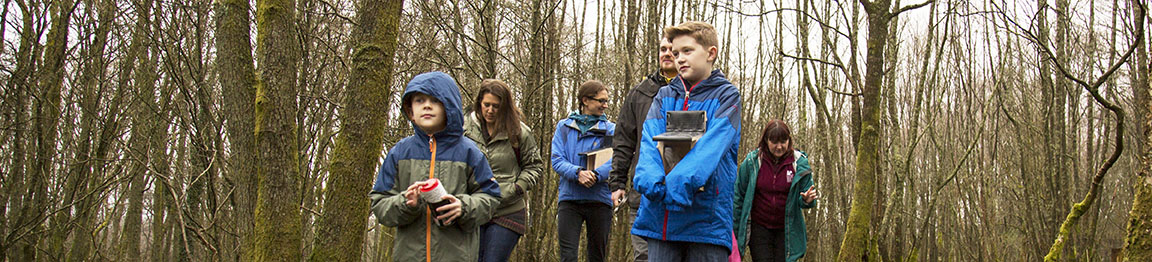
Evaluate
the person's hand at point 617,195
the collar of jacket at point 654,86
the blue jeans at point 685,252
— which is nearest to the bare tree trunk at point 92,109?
the collar of jacket at point 654,86

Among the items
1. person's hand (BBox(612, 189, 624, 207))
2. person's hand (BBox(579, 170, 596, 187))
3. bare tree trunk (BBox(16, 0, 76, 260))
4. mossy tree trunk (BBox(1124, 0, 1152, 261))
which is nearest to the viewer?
mossy tree trunk (BBox(1124, 0, 1152, 261))

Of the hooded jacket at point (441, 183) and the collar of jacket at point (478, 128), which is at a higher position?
the collar of jacket at point (478, 128)

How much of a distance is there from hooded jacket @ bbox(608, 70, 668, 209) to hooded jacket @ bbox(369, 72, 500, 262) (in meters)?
0.54

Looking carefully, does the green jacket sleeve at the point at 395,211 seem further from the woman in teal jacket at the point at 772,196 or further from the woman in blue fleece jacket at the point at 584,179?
the woman in teal jacket at the point at 772,196

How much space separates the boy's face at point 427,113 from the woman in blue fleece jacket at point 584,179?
4.95 ft

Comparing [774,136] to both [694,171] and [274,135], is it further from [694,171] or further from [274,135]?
[274,135]

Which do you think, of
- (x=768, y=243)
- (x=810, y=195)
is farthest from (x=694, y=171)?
(x=768, y=243)

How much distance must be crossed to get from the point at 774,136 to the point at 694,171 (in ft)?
6.99

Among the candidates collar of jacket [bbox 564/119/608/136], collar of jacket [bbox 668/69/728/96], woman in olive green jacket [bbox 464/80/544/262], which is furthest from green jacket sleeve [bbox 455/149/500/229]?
collar of jacket [bbox 564/119/608/136]

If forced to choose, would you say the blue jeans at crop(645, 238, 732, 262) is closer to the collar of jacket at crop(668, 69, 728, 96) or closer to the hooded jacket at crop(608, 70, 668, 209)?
the hooded jacket at crop(608, 70, 668, 209)

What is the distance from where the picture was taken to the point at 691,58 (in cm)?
300

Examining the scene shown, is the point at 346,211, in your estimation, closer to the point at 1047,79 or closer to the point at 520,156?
the point at 520,156

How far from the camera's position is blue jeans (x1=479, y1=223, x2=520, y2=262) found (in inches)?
147

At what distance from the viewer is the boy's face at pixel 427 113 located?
9.66 ft
